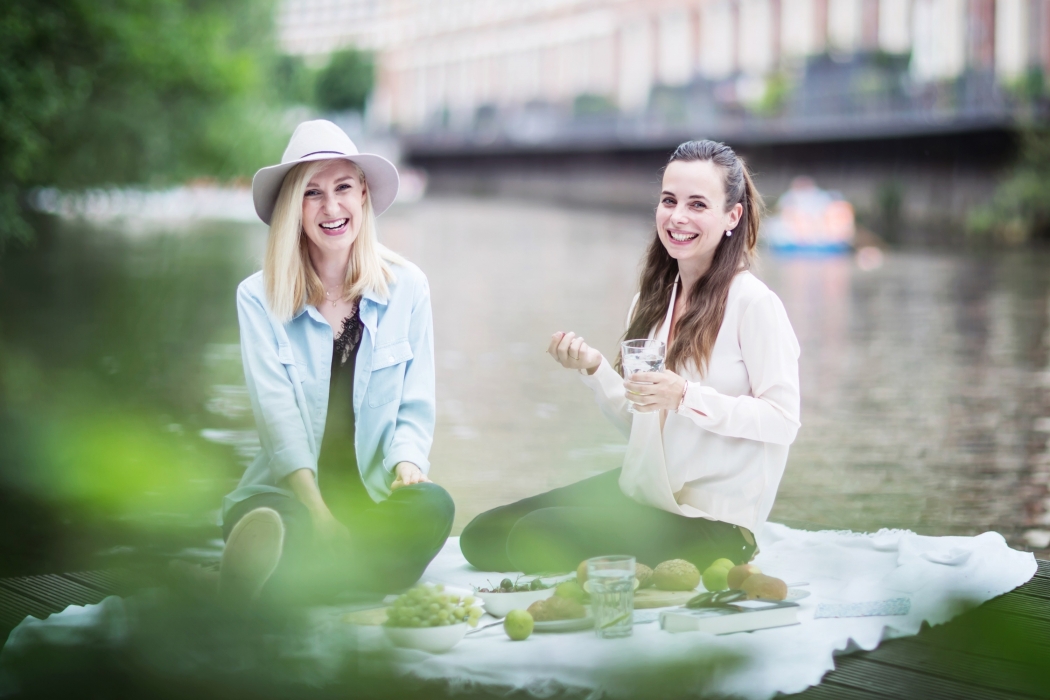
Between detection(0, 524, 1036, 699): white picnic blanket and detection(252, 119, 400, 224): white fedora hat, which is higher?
detection(252, 119, 400, 224): white fedora hat

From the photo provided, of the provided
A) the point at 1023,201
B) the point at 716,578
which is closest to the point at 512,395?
the point at 716,578

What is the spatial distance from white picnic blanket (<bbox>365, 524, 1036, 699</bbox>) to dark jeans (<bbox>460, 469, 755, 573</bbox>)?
10 centimetres

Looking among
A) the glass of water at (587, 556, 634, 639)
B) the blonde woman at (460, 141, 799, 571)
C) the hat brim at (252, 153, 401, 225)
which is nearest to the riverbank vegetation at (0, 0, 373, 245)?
the hat brim at (252, 153, 401, 225)

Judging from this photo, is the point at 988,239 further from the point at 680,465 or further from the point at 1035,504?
the point at 680,465

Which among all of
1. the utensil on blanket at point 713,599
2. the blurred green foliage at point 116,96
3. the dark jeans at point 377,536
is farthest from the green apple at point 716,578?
the blurred green foliage at point 116,96

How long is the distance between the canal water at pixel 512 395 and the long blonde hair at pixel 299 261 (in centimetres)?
63

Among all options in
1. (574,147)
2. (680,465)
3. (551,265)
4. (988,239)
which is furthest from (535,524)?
(574,147)

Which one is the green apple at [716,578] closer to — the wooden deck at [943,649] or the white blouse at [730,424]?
the white blouse at [730,424]

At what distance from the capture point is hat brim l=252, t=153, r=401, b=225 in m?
3.69

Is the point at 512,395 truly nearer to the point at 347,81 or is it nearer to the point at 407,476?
the point at 407,476

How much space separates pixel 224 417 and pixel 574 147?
41.0 m

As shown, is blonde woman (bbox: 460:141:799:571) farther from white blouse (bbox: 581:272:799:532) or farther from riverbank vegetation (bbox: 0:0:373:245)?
riverbank vegetation (bbox: 0:0:373:245)

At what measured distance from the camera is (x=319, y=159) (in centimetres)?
371

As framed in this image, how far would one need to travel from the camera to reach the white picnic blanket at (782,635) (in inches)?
46.8
